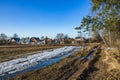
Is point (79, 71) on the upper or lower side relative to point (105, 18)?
lower

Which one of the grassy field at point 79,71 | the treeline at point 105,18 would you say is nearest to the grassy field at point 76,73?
the grassy field at point 79,71

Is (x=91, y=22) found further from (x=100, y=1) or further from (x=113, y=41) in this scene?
(x=113, y=41)

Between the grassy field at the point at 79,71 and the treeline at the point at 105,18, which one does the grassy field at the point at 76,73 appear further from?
the treeline at the point at 105,18

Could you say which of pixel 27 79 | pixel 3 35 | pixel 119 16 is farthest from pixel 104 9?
pixel 3 35

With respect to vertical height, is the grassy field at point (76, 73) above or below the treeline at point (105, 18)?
below

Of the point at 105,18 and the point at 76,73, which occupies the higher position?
the point at 105,18

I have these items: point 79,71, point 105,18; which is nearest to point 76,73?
point 79,71

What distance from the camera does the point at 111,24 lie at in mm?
13328

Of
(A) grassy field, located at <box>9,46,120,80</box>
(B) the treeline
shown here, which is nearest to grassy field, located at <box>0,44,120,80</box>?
(A) grassy field, located at <box>9,46,120,80</box>

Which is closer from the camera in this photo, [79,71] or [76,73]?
[76,73]

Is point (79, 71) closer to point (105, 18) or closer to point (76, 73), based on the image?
point (76, 73)

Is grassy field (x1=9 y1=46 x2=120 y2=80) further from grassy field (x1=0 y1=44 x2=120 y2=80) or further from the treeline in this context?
the treeline

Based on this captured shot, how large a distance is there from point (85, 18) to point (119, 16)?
312cm

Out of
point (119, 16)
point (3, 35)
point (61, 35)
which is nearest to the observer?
point (119, 16)
